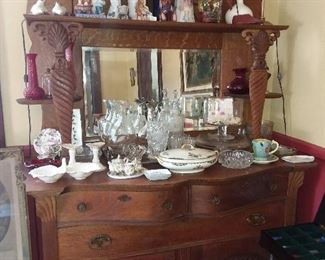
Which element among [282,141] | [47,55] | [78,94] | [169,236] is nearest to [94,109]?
[78,94]

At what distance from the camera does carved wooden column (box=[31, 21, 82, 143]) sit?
137 cm

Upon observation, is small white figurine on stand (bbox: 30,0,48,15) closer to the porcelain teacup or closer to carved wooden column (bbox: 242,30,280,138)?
carved wooden column (bbox: 242,30,280,138)

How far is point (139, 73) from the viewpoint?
5.59 feet

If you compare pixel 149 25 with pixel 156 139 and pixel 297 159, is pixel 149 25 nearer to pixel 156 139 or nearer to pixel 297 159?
pixel 156 139

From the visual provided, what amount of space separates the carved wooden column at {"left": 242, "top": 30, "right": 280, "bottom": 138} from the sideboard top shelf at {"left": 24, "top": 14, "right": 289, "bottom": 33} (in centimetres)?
6

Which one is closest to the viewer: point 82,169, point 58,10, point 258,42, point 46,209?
point 46,209

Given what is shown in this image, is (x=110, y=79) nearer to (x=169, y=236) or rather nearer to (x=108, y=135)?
(x=108, y=135)

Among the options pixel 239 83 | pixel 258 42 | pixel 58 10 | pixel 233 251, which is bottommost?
pixel 233 251

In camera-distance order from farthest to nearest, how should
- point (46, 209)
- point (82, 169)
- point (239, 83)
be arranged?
point (239, 83)
point (82, 169)
point (46, 209)

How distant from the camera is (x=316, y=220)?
1.59m

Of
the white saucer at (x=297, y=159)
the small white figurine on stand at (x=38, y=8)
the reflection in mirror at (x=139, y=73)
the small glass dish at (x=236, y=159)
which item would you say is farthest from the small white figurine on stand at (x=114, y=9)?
the white saucer at (x=297, y=159)

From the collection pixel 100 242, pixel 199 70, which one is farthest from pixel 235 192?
pixel 199 70

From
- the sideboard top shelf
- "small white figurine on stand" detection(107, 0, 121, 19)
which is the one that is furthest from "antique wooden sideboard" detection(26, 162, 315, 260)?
"small white figurine on stand" detection(107, 0, 121, 19)

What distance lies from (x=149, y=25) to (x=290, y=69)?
83 cm
